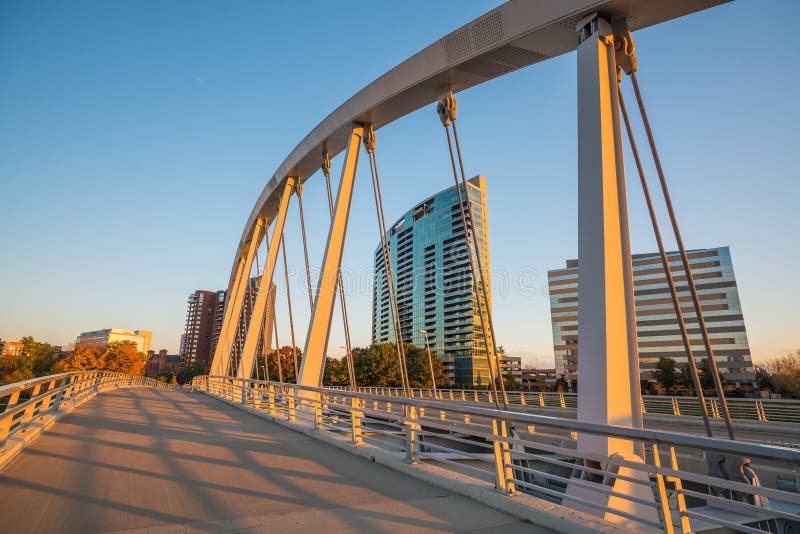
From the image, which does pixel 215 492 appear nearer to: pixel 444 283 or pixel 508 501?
pixel 508 501

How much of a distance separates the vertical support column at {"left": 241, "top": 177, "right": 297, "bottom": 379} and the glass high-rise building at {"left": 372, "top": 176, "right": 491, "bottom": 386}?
244ft

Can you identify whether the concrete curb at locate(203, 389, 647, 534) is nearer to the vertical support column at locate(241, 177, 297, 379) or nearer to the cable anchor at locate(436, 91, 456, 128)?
the cable anchor at locate(436, 91, 456, 128)

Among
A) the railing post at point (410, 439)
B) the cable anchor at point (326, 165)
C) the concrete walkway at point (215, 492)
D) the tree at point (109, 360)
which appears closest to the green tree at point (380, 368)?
the tree at point (109, 360)

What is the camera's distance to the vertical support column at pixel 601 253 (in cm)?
481

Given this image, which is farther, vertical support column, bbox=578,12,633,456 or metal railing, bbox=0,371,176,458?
metal railing, bbox=0,371,176,458

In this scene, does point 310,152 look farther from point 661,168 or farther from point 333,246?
point 661,168

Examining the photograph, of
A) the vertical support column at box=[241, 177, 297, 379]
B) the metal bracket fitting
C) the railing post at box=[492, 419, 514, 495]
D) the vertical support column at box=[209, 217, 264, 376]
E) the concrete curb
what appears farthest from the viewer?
the vertical support column at box=[209, 217, 264, 376]

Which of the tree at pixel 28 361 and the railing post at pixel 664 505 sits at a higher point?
the tree at pixel 28 361

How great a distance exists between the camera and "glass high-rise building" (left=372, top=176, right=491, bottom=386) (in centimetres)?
9569

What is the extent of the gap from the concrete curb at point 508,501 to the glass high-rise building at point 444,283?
3413 inches

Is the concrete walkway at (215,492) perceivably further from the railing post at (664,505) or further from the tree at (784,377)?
the tree at (784,377)

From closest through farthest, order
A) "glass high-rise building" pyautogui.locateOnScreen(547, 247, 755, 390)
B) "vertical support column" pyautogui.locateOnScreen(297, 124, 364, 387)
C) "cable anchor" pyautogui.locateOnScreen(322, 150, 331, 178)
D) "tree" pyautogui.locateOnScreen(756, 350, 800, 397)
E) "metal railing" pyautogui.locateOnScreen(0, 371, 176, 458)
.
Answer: "metal railing" pyautogui.locateOnScreen(0, 371, 176, 458), "vertical support column" pyautogui.locateOnScreen(297, 124, 364, 387), "cable anchor" pyautogui.locateOnScreen(322, 150, 331, 178), "tree" pyautogui.locateOnScreen(756, 350, 800, 397), "glass high-rise building" pyautogui.locateOnScreen(547, 247, 755, 390)

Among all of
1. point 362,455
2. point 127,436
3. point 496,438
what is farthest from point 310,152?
point 496,438

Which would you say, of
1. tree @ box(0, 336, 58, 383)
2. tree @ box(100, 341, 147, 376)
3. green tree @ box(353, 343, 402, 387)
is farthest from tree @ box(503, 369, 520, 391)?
tree @ box(0, 336, 58, 383)
